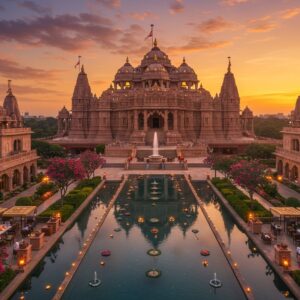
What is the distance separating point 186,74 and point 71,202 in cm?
7219

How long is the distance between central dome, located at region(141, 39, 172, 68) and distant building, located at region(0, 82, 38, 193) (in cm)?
5611

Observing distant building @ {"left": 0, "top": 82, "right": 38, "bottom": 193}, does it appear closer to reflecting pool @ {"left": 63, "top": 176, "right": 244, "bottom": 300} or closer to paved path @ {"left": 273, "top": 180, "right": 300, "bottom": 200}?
reflecting pool @ {"left": 63, "top": 176, "right": 244, "bottom": 300}

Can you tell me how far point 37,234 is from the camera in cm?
2375

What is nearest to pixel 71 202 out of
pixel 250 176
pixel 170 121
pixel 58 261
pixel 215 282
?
pixel 58 261

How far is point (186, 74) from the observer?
9950cm

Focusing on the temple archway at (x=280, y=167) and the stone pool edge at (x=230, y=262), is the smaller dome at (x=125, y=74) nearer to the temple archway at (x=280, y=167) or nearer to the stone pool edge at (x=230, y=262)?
the temple archway at (x=280, y=167)

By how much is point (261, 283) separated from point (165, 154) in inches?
1990

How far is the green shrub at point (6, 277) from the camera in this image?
58.9 feet

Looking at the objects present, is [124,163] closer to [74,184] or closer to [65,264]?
[74,184]

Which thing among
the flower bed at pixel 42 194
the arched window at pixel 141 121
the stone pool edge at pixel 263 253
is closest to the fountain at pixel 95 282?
the stone pool edge at pixel 263 253

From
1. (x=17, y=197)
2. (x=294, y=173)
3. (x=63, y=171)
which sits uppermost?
(x=63, y=171)

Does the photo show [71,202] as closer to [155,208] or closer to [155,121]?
[155,208]

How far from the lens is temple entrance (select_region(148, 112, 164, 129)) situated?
297 feet

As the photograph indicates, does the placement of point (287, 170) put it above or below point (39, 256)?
above
